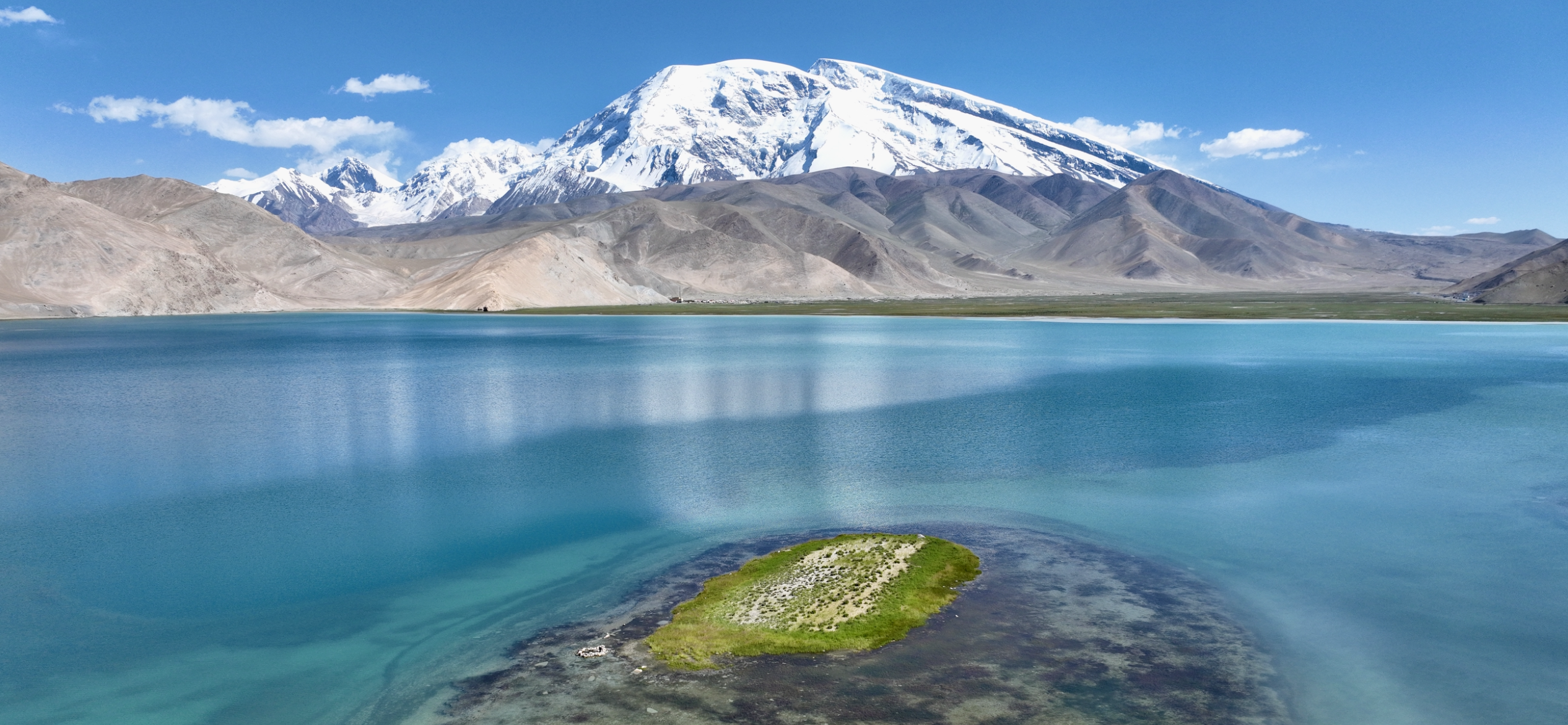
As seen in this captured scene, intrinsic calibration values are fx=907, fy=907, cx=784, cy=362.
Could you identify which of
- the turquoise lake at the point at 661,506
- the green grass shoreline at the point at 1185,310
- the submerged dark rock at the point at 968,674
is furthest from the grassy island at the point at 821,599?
the green grass shoreline at the point at 1185,310

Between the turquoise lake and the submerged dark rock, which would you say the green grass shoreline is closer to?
the turquoise lake

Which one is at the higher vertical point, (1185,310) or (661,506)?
(1185,310)

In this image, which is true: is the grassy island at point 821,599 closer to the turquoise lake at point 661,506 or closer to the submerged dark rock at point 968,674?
the submerged dark rock at point 968,674

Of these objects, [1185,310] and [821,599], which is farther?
[1185,310]

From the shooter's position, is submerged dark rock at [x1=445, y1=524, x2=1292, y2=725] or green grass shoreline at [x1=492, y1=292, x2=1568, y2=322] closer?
submerged dark rock at [x1=445, y1=524, x2=1292, y2=725]

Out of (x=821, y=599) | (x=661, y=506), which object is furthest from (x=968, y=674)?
(x=661, y=506)

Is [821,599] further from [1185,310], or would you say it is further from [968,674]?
[1185,310]

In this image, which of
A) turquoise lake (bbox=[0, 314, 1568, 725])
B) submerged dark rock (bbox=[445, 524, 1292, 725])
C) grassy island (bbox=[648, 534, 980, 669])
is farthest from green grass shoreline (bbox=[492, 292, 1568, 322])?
submerged dark rock (bbox=[445, 524, 1292, 725])
